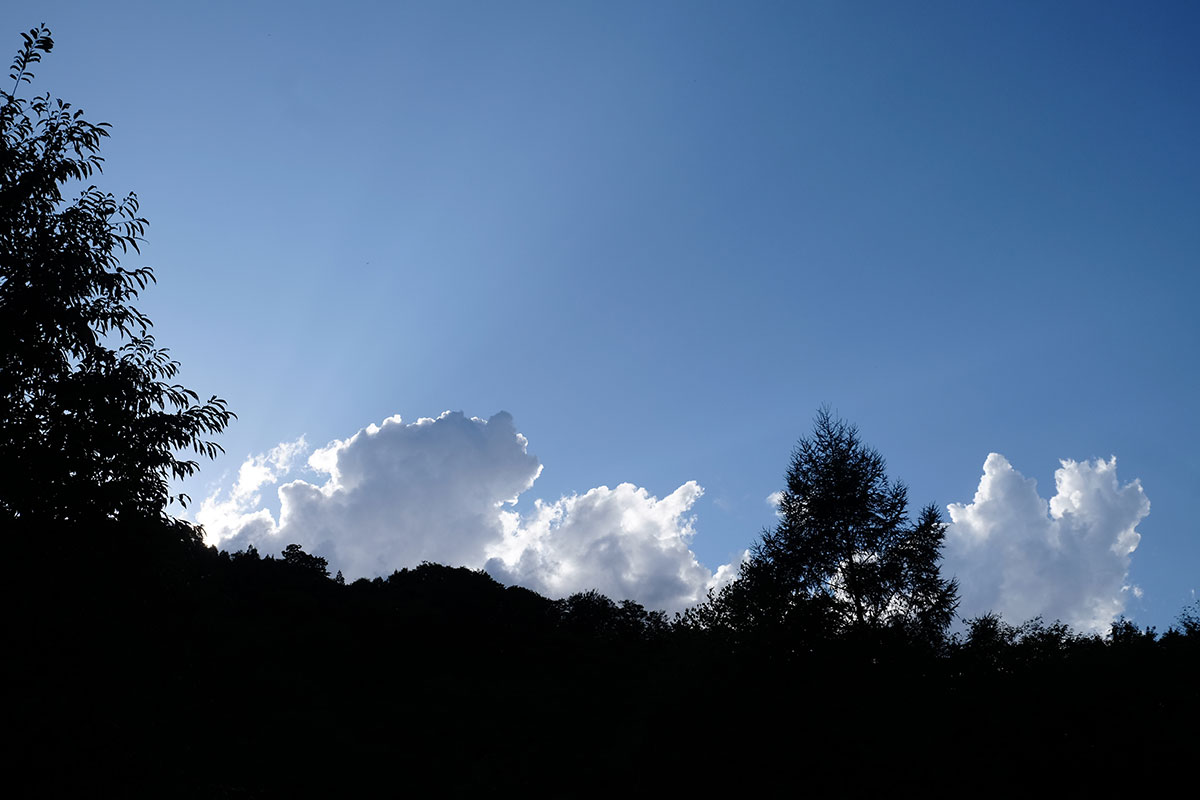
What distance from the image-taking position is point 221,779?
29141 millimetres

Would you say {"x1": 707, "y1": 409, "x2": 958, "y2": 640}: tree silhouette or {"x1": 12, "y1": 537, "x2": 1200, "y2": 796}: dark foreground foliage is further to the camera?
{"x1": 707, "y1": 409, "x2": 958, "y2": 640}: tree silhouette

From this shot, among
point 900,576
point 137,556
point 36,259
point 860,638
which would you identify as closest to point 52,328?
point 36,259

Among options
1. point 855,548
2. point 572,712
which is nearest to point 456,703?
point 572,712

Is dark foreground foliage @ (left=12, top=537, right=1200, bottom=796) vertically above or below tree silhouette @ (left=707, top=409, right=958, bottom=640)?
below

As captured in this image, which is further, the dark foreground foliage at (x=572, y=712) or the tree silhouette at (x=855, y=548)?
the tree silhouette at (x=855, y=548)

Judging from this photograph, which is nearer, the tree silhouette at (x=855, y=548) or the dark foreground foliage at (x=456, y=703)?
the dark foreground foliage at (x=456, y=703)

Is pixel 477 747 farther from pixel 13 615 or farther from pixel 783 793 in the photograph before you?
pixel 13 615

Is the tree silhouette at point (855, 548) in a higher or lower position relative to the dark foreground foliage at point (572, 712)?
higher

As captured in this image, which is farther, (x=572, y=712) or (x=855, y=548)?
(x=572, y=712)

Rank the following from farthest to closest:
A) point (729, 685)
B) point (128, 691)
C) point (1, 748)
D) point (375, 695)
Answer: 1. point (375, 695)
2. point (729, 685)
3. point (128, 691)
4. point (1, 748)

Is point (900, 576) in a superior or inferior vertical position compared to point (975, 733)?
superior

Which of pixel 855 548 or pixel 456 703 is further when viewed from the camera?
pixel 456 703

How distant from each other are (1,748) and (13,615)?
1365mm

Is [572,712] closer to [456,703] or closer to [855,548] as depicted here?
[456,703]
